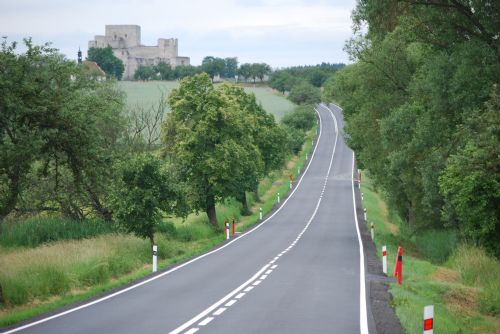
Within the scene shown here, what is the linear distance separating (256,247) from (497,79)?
44.9ft

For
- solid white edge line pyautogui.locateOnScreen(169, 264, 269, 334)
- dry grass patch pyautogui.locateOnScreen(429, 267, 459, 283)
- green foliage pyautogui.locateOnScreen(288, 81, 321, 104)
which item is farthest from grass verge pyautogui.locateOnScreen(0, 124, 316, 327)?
green foliage pyautogui.locateOnScreen(288, 81, 321, 104)

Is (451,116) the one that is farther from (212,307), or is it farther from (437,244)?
(212,307)

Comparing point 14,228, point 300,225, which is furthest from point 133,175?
point 300,225

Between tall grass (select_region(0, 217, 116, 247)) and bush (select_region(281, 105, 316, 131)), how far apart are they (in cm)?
8658

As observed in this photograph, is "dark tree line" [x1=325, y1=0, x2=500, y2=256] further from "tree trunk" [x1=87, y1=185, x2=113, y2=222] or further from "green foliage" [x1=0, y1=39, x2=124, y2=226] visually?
"tree trunk" [x1=87, y1=185, x2=113, y2=222]

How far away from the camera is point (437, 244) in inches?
1220

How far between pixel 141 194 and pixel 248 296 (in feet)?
41.2

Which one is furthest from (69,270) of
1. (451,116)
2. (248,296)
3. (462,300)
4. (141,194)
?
(451,116)

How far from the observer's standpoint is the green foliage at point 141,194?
2719 cm

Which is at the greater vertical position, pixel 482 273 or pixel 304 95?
pixel 304 95

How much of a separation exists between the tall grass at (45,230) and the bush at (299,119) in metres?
86.6

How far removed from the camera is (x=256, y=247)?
31.0m

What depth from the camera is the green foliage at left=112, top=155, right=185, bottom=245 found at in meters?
27.2

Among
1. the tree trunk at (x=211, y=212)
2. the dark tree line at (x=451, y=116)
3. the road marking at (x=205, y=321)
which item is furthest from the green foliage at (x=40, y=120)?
the tree trunk at (x=211, y=212)
